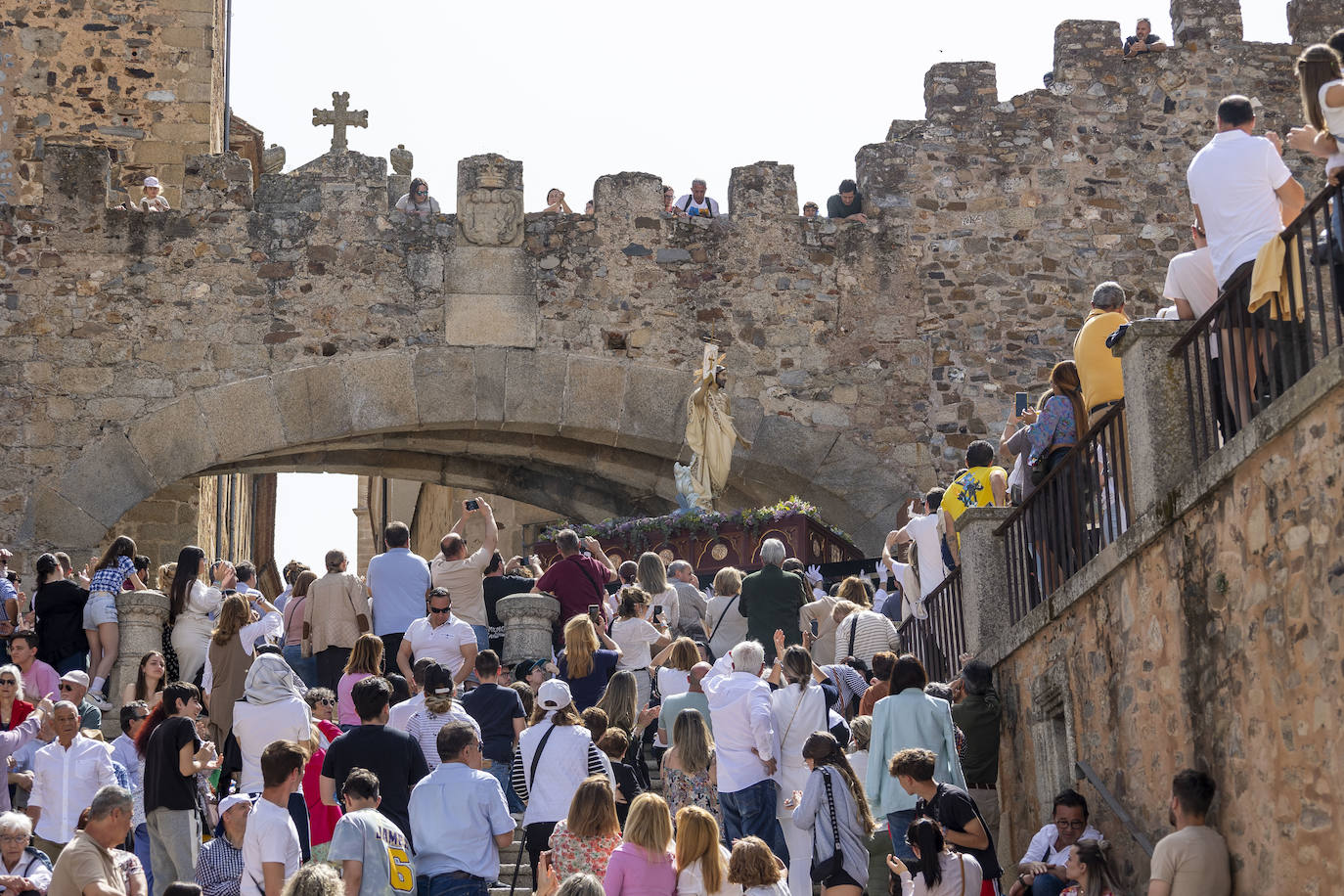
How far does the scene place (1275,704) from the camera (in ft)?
22.1

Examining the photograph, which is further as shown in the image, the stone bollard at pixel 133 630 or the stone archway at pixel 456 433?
the stone archway at pixel 456 433

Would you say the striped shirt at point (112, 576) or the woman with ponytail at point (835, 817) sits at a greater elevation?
the striped shirt at point (112, 576)

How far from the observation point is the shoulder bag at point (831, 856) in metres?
8.11

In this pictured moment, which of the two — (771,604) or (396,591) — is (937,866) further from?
(396,591)

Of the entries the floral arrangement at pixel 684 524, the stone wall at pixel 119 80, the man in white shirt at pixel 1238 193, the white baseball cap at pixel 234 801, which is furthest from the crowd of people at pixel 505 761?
the stone wall at pixel 119 80

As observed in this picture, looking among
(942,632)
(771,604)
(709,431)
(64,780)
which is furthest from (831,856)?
(709,431)

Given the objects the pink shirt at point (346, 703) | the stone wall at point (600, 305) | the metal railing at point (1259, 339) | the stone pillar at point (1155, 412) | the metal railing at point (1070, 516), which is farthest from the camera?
the stone wall at point (600, 305)

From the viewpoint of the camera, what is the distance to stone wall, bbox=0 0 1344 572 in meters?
16.7

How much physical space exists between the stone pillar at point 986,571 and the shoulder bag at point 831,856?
101 inches

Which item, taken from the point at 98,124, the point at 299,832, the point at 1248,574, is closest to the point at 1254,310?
the point at 1248,574

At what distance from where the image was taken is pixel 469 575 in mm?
12133

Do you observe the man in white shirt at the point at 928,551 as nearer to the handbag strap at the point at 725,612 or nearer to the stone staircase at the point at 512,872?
the handbag strap at the point at 725,612

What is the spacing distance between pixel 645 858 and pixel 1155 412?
2.80m

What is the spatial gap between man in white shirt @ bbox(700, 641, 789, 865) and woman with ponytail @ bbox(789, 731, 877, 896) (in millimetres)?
558
